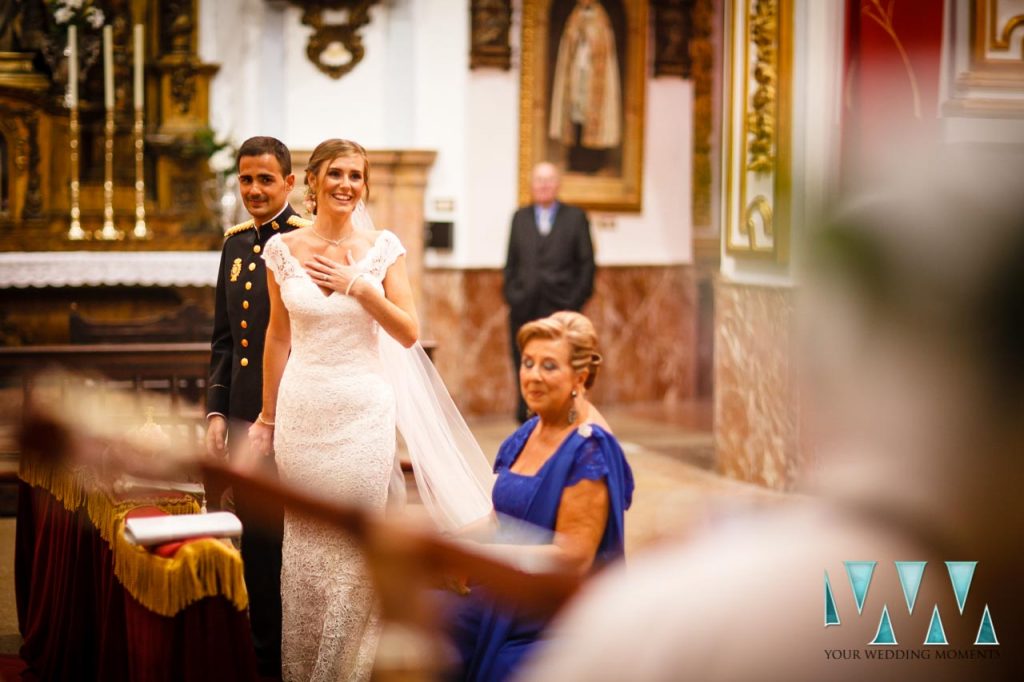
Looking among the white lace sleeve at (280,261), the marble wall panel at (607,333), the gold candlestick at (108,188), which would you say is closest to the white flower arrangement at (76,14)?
the gold candlestick at (108,188)

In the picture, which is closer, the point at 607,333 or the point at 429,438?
the point at 429,438

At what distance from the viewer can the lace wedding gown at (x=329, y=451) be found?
3.29 meters

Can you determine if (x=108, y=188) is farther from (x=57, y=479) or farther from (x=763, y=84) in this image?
(x=57, y=479)

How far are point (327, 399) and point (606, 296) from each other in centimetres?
659

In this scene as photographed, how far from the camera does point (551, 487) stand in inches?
109

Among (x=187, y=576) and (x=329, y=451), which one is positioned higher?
(x=329, y=451)

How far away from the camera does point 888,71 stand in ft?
1.77

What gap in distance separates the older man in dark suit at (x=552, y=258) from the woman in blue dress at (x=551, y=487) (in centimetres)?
489

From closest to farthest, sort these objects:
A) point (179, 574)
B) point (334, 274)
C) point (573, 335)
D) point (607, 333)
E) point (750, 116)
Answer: point (179, 574), point (573, 335), point (334, 274), point (750, 116), point (607, 333)

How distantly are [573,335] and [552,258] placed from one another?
5.03 m

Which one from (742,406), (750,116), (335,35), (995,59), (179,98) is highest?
(335,35)

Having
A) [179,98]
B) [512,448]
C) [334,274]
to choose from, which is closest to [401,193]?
[179,98]

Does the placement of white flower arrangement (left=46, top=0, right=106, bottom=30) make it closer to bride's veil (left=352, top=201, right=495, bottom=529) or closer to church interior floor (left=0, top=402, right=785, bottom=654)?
church interior floor (left=0, top=402, right=785, bottom=654)

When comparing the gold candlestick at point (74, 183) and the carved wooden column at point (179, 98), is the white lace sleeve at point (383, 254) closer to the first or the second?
the gold candlestick at point (74, 183)
